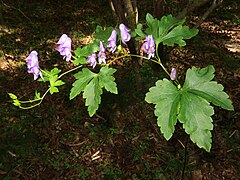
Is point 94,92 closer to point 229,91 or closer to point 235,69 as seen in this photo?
point 229,91

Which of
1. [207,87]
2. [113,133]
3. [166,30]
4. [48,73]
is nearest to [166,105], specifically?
[207,87]

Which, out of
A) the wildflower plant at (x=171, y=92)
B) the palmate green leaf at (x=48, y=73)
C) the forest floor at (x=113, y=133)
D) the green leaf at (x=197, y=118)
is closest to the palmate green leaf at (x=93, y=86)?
the wildflower plant at (x=171, y=92)

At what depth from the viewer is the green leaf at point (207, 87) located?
4.87 ft

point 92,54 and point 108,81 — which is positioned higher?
point 92,54

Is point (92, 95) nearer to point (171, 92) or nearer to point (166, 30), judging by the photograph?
point (171, 92)

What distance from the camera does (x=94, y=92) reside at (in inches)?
62.0

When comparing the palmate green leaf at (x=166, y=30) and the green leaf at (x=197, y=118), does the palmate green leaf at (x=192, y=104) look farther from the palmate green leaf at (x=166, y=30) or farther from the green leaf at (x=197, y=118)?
the palmate green leaf at (x=166, y=30)

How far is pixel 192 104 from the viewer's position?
57.6 inches

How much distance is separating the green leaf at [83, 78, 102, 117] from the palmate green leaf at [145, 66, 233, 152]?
26 cm

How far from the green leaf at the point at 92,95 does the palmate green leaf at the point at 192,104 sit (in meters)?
0.26

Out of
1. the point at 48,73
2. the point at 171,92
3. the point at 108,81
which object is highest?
the point at 48,73

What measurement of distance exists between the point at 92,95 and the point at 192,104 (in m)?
0.51

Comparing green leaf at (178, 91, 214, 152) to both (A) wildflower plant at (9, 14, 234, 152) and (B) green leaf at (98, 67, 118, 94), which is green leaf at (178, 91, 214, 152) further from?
(B) green leaf at (98, 67, 118, 94)

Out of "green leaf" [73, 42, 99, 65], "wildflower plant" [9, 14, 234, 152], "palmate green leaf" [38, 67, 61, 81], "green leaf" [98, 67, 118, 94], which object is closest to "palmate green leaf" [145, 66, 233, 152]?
"wildflower plant" [9, 14, 234, 152]
